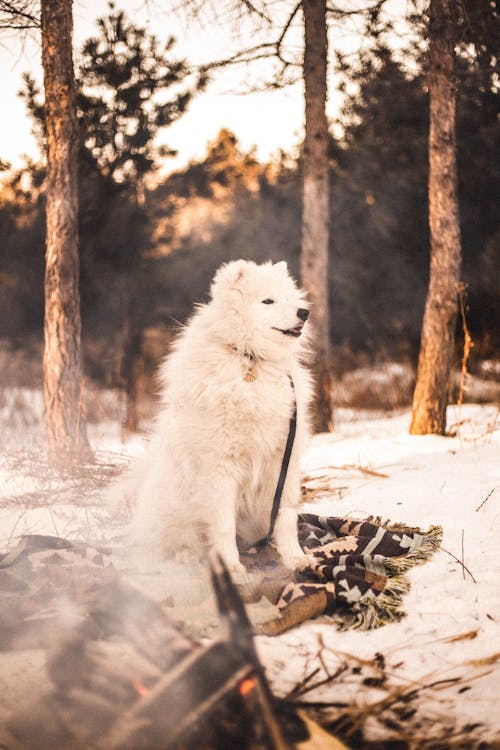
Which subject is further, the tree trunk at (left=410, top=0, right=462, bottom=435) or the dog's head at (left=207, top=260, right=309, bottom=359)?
the tree trunk at (left=410, top=0, right=462, bottom=435)

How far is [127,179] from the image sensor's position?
33.7 feet

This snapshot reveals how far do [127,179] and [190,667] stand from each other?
9.88 meters

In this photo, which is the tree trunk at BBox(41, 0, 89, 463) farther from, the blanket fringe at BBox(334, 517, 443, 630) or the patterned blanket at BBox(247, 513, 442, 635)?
the blanket fringe at BBox(334, 517, 443, 630)

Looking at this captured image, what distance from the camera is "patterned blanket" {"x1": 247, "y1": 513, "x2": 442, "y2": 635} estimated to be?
2611 mm

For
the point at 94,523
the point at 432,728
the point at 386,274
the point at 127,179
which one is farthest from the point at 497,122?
the point at 432,728

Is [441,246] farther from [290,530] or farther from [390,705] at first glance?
[390,705]

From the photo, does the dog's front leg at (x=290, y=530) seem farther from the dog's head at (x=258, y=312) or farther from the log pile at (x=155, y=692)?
the log pile at (x=155, y=692)

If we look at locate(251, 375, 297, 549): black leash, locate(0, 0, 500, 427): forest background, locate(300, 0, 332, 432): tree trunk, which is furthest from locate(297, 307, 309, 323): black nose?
locate(0, 0, 500, 427): forest background

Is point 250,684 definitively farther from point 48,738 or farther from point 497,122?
point 497,122

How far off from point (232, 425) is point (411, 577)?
1205 millimetres

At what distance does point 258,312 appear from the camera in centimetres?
325

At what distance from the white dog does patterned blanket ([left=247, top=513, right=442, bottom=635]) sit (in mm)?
191

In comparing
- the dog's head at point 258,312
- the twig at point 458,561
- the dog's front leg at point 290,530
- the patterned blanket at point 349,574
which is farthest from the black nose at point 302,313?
→ the twig at point 458,561

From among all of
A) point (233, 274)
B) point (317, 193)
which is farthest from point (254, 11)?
point (233, 274)
